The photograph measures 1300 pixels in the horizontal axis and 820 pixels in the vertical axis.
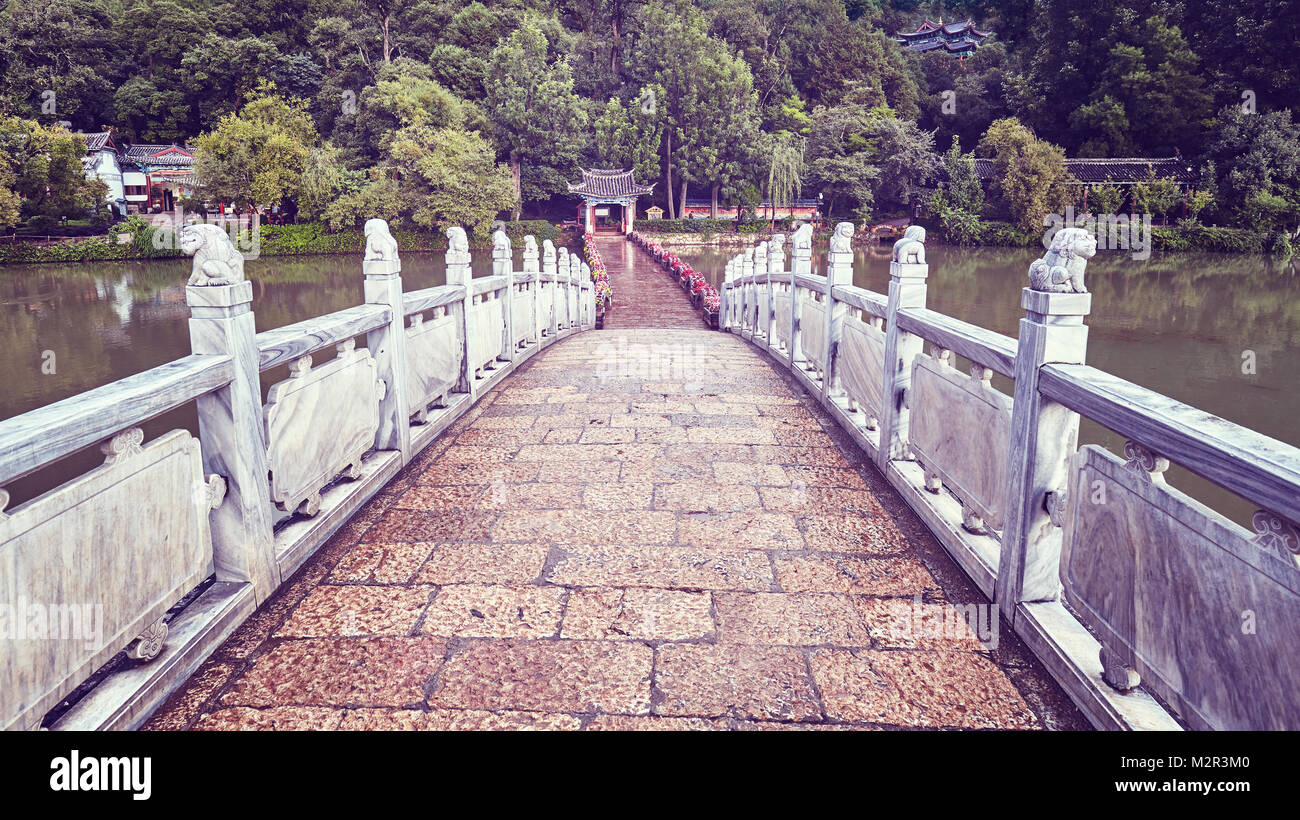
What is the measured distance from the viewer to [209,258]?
2434 mm

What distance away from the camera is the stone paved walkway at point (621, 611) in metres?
2.07

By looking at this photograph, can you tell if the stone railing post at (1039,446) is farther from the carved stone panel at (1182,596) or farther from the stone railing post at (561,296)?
the stone railing post at (561,296)

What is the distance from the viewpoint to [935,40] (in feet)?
204

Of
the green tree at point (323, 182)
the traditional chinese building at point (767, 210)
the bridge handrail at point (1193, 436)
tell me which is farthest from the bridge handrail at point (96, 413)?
the traditional chinese building at point (767, 210)

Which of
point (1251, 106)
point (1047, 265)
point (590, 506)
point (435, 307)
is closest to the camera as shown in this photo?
point (1047, 265)

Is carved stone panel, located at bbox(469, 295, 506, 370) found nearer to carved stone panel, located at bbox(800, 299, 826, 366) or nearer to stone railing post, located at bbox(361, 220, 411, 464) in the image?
stone railing post, located at bbox(361, 220, 411, 464)

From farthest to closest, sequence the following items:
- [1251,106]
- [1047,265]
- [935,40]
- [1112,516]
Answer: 1. [935,40]
2. [1251,106]
3. [1047,265]
4. [1112,516]

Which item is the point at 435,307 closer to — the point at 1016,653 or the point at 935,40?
the point at 1016,653

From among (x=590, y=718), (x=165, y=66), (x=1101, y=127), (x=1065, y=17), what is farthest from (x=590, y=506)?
(x=1065, y=17)

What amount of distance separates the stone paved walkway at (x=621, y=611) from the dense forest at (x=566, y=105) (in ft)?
105

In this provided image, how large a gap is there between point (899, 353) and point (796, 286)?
3.13 m

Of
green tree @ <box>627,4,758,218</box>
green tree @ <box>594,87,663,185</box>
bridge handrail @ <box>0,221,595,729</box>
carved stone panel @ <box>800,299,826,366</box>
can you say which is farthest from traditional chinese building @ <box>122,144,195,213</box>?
bridge handrail @ <box>0,221,595,729</box>

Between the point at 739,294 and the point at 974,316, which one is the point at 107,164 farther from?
the point at 974,316

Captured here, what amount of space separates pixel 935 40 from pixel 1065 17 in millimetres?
15901
